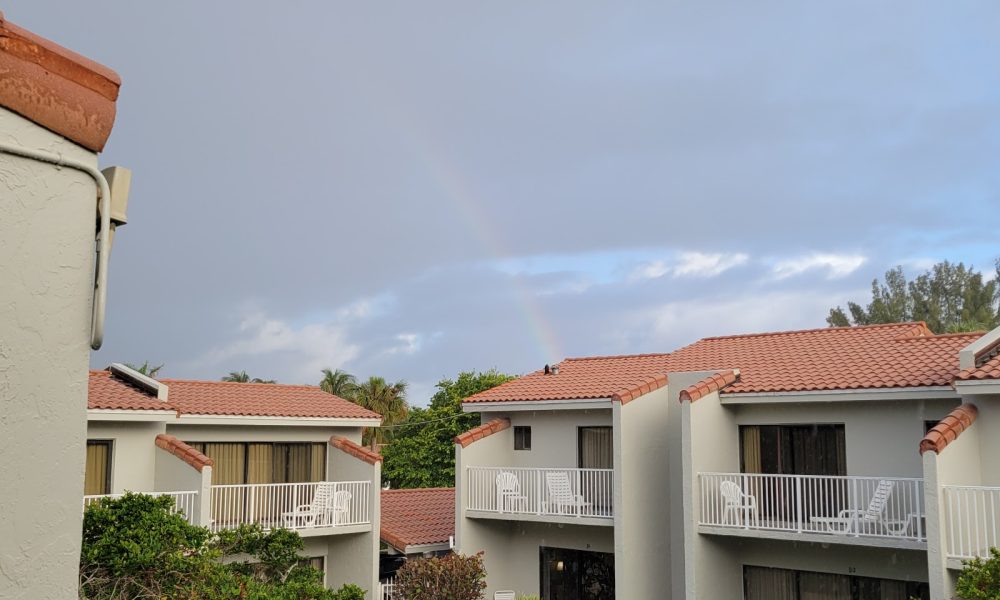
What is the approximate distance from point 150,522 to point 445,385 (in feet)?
122

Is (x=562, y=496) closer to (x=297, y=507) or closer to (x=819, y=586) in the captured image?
(x=819, y=586)

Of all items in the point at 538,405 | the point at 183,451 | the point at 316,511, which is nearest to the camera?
the point at 183,451

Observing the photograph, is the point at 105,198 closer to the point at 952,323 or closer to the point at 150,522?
the point at 150,522

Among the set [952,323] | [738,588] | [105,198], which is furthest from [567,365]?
[952,323]

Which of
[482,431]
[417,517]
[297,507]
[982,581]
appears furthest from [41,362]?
[417,517]

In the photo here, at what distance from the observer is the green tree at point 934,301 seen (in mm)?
64688

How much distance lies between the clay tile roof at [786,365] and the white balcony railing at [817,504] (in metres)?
1.95

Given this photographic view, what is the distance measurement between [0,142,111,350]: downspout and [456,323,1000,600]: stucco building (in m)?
14.8

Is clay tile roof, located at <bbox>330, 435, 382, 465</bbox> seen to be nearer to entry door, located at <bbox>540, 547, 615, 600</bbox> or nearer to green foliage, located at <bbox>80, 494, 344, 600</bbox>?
entry door, located at <bbox>540, 547, 615, 600</bbox>

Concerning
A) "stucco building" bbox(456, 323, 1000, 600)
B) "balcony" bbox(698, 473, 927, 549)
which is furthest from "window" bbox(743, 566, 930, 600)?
"balcony" bbox(698, 473, 927, 549)

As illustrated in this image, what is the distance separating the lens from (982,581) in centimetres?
1360

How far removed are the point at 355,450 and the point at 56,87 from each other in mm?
21848

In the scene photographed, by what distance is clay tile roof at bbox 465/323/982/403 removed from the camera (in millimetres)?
18828

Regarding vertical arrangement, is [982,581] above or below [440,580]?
above
